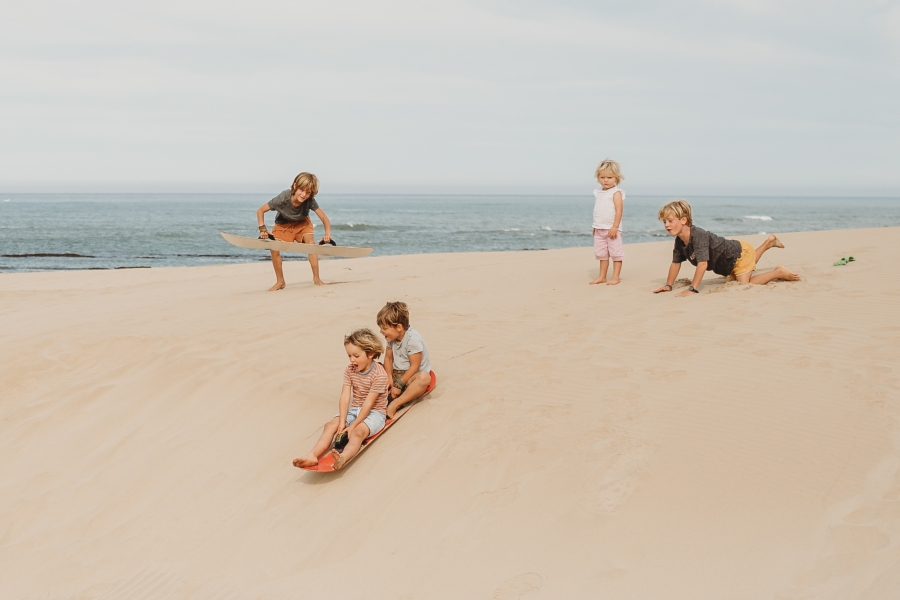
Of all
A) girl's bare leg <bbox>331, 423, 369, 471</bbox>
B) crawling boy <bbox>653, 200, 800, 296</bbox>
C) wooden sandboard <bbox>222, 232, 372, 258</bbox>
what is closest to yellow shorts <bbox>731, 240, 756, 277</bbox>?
crawling boy <bbox>653, 200, 800, 296</bbox>

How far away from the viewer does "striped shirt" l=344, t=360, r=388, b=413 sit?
5.29m

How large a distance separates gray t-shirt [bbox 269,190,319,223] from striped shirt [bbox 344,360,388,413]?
16.2 ft

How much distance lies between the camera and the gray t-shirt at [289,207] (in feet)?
32.5

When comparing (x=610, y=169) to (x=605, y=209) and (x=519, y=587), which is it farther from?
(x=519, y=587)

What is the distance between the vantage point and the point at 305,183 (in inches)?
378

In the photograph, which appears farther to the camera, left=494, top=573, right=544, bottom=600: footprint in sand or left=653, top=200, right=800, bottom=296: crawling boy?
left=653, top=200, right=800, bottom=296: crawling boy

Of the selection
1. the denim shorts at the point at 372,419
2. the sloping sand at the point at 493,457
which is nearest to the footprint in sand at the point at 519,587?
the sloping sand at the point at 493,457

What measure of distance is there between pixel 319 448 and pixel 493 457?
1218 millimetres

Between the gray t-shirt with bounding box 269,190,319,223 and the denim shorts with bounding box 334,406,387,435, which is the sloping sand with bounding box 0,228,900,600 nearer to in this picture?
the denim shorts with bounding box 334,406,387,435

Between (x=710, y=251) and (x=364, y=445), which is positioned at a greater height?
(x=710, y=251)

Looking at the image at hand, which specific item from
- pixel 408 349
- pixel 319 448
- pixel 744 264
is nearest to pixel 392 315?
pixel 408 349

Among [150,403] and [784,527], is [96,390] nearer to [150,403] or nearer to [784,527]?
[150,403]

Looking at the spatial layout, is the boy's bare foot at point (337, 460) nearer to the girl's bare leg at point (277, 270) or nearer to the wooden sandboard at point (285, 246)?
the wooden sandboard at point (285, 246)

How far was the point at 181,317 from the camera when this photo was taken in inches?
341
